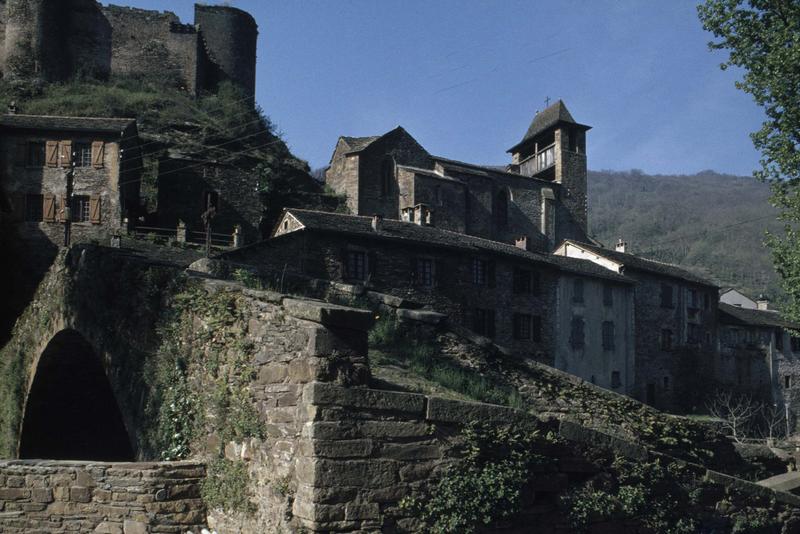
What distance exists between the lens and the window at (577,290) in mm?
38500

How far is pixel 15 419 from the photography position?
16.4m

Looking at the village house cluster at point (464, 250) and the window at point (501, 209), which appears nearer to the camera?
the village house cluster at point (464, 250)

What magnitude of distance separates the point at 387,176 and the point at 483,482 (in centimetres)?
4174

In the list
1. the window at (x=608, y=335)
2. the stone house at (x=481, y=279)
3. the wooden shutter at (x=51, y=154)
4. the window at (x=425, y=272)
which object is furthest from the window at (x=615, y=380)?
the wooden shutter at (x=51, y=154)

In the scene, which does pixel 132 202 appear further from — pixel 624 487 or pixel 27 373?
pixel 624 487

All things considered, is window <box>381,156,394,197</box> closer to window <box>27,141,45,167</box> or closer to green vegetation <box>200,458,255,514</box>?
window <box>27,141,45,167</box>

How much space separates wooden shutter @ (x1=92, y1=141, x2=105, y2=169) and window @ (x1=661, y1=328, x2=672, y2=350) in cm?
3331

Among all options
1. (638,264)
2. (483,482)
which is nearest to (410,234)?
(638,264)

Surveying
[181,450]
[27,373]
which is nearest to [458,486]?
[181,450]

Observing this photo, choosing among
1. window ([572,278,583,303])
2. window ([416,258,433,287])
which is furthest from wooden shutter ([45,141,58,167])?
window ([572,278,583,303])

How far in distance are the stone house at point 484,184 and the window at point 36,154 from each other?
17.4m

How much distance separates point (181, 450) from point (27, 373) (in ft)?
30.0

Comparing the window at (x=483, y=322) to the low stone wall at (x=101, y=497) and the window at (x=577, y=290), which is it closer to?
the window at (x=577, y=290)

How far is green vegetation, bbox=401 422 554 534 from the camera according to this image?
713cm
